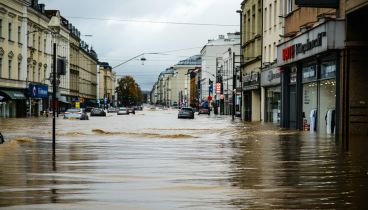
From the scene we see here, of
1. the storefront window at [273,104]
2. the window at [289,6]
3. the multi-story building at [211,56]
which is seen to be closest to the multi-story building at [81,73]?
the multi-story building at [211,56]

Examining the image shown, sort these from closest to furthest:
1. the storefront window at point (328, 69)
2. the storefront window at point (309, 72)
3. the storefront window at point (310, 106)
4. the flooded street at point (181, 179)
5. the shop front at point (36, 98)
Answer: the flooded street at point (181, 179), the storefront window at point (328, 69), the storefront window at point (309, 72), the storefront window at point (310, 106), the shop front at point (36, 98)

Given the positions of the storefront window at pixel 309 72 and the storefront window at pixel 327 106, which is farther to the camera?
the storefront window at pixel 309 72

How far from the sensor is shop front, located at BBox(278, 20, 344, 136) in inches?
1201

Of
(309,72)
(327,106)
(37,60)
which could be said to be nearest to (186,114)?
(37,60)

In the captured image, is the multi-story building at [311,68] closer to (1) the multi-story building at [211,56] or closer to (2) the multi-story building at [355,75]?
(2) the multi-story building at [355,75]

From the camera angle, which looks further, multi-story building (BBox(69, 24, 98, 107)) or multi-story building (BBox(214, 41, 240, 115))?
multi-story building (BBox(69, 24, 98, 107))

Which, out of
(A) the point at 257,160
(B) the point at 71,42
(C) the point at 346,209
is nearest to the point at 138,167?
(A) the point at 257,160

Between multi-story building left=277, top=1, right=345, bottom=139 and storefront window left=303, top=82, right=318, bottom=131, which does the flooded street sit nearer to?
multi-story building left=277, top=1, right=345, bottom=139

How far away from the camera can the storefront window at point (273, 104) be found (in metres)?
53.5

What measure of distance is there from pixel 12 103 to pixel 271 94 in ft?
106

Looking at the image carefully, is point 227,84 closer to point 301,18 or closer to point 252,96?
point 252,96

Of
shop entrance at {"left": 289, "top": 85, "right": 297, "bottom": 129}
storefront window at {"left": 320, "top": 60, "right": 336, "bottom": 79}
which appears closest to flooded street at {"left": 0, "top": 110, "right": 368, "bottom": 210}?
storefront window at {"left": 320, "top": 60, "right": 336, "bottom": 79}

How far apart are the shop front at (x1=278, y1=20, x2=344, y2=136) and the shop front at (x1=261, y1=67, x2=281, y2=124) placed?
27.5ft

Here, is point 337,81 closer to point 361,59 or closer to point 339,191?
point 361,59
